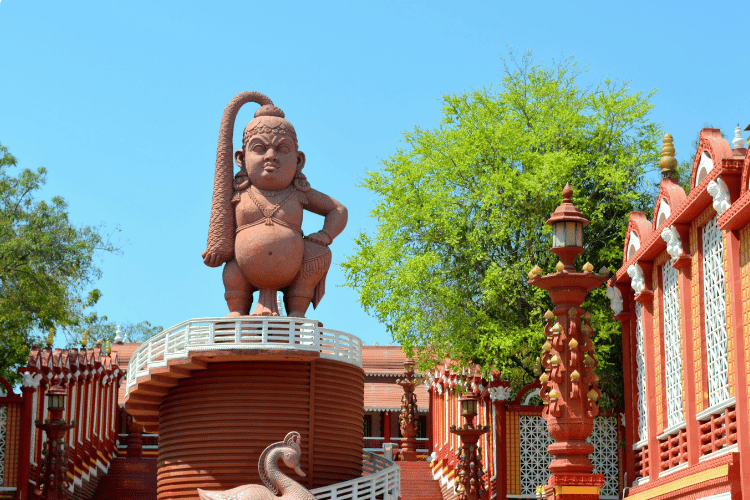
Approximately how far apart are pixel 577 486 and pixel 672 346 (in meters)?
7.24

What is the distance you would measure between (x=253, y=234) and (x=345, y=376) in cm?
383

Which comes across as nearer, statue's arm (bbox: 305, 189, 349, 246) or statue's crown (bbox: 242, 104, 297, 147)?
statue's crown (bbox: 242, 104, 297, 147)

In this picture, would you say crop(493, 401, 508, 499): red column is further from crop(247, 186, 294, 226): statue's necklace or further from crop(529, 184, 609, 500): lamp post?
crop(529, 184, 609, 500): lamp post

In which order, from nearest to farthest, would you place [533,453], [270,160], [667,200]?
[667,200]
[270,160]
[533,453]

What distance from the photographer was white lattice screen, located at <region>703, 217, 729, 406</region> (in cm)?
1591

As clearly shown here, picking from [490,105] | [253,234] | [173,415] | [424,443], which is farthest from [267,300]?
[424,443]

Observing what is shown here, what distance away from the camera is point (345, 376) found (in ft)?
76.2

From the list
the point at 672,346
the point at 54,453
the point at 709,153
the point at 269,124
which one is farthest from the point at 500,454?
the point at 54,453

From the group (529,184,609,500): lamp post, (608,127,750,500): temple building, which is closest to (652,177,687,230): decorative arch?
(608,127,750,500): temple building

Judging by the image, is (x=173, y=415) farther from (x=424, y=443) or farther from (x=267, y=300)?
(x=424, y=443)

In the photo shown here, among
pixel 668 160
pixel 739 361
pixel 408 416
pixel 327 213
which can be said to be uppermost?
pixel 327 213

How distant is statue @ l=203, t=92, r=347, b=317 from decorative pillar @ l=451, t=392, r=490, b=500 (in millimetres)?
4248

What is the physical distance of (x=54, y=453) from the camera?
25.7m

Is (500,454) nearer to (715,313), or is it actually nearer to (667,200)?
(667,200)
